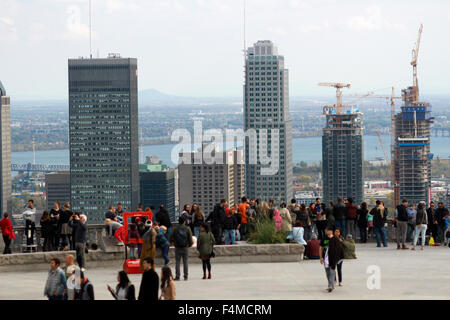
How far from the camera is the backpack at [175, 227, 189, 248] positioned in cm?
1877

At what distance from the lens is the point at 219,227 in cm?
2227

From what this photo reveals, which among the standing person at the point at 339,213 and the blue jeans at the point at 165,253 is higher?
the standing person at the point at 339,213

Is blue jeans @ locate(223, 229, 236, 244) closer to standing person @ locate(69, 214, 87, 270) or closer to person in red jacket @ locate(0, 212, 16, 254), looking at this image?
standing person @ locate(69, 214, 87, 270)

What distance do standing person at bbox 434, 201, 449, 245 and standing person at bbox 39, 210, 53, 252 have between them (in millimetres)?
10531

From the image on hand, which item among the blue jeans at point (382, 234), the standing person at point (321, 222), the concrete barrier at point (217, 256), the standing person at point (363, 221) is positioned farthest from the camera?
the standing person at point (363, 221)

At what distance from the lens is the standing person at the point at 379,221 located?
23.7m

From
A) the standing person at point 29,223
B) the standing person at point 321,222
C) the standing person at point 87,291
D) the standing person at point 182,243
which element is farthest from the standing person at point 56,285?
the standing person at point 321,222

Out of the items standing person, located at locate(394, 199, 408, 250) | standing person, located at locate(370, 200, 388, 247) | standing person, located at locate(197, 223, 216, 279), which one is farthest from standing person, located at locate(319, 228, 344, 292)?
standing person, located at locate(370, 200, 388, 247)

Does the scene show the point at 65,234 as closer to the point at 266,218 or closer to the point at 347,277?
the point at 266,218

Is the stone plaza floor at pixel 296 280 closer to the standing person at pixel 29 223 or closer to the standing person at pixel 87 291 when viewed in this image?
the standing person at pixel 29 223

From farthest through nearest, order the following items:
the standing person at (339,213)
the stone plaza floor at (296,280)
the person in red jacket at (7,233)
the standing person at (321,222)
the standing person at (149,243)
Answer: the standing person at (339,213) → the standing person at (321,222) → the person in red jacket at (7,233) → the standing person at (149,243) → the stone plaza floor at (296,280)
